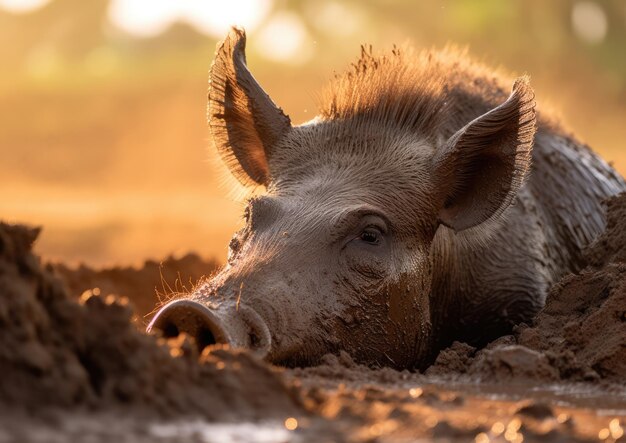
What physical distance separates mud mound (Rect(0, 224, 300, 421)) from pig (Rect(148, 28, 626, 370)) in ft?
3.68

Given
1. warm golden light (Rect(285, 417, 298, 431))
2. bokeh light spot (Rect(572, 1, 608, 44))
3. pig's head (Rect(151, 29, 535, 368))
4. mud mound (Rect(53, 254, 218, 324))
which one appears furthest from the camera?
bokeh light spot (Rect(572, 1, 608, 44))

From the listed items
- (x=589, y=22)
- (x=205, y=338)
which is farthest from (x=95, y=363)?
(x=589, y=22)

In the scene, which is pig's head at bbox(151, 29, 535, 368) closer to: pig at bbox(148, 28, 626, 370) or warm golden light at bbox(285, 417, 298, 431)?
pig at bbox(148, 28, 626, 370)

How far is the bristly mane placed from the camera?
6734mm

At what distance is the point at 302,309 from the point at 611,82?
20800 millimetres

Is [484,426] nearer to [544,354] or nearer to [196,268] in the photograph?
[544,354]

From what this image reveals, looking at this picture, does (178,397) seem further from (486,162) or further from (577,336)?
(486,162)

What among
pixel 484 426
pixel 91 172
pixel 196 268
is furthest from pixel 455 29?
pixel 484 426

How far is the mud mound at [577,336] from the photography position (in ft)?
16.1

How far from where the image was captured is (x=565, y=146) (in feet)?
27.0

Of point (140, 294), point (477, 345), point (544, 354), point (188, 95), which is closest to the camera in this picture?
point (544, 354)

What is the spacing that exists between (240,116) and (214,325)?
2.52 m

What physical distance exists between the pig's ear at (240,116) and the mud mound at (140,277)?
2841 millimetres

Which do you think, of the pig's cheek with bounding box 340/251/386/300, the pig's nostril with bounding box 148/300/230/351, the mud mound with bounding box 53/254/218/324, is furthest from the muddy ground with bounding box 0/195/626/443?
the mud mound with bounding box 53/254/218/324
